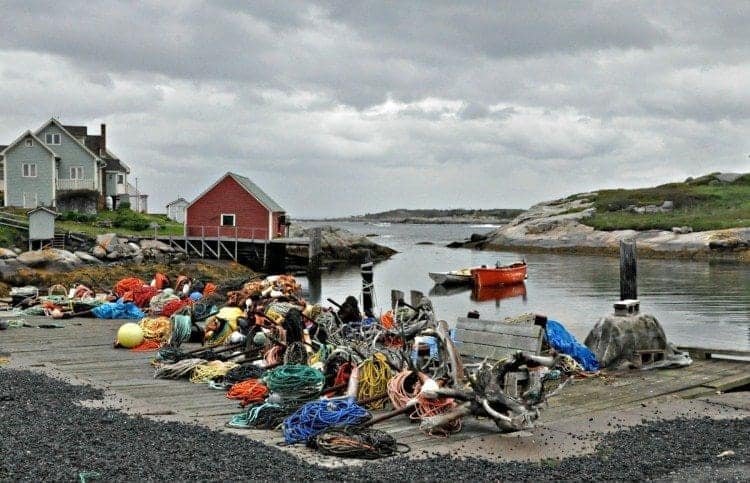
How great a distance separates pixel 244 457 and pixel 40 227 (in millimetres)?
40532

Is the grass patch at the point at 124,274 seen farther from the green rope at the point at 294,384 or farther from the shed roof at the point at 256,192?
the green rope at the point at 294,384

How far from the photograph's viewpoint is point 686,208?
281 ft

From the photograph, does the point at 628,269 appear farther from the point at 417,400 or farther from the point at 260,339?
the point at 417,400

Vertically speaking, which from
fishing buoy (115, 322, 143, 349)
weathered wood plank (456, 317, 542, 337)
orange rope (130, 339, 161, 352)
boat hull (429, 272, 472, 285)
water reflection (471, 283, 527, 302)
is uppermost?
weathered wood plank (456, 317, 542, 337)

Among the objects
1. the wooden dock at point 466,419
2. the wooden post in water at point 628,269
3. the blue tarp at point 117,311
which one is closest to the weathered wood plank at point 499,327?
the wooden dock at point 466,419

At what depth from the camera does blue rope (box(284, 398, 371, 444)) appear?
32.0ft

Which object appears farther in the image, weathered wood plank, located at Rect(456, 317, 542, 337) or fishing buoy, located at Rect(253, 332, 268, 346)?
fishing buoy, located at Rect(253, 332, 268, 346)

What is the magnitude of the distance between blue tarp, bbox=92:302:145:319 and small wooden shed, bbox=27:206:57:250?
23.3 m

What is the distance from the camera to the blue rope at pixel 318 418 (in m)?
9.74

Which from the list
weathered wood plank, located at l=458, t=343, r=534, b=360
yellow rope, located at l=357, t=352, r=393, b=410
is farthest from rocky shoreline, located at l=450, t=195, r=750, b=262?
yellow rope, located at l=357, t=352, r=393, b=410

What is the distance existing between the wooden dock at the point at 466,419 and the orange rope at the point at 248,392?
18 centimetres

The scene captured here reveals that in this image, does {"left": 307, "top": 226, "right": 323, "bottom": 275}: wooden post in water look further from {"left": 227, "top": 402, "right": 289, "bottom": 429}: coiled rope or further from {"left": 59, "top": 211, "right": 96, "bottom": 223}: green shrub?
{"left": 227, "top": 402, "right": 289, "bottom": 429}: coiled rope

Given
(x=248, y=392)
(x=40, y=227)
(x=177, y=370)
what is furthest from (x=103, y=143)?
(x=248, y=392)

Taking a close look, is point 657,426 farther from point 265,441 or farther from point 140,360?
point 140,360
